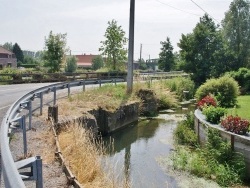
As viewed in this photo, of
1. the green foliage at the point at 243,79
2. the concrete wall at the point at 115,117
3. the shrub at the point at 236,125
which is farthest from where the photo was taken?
the green foliage at the point at 243,79

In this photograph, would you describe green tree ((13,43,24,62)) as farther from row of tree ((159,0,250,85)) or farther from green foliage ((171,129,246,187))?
green foliage ((171,129,246,187))

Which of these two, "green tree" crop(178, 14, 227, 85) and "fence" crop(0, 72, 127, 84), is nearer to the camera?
"fence" crop(0, 72, 127, 84)

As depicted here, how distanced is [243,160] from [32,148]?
6.46 metres

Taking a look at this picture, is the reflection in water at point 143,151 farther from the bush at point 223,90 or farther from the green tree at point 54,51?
the green tree at point 54,51

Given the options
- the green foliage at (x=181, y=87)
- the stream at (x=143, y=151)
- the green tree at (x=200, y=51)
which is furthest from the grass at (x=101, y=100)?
the green tree at (x=200, y=51)

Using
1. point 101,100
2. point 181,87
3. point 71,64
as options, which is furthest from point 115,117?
point 71,64

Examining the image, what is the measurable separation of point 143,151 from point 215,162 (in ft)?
11.8

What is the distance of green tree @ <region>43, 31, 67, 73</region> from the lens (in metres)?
41.2

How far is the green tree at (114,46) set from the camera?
4109 centimetres

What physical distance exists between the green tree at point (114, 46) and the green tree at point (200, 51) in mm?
7632

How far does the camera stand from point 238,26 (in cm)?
5478

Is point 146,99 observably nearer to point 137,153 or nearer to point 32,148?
point 137,153

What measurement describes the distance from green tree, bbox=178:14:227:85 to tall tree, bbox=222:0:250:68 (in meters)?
11.7

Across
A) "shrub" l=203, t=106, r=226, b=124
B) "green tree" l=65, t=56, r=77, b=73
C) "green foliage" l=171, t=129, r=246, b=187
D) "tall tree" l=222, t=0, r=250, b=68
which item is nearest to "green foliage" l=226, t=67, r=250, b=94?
"shrub" l=203, t=106, r=226, b=124
